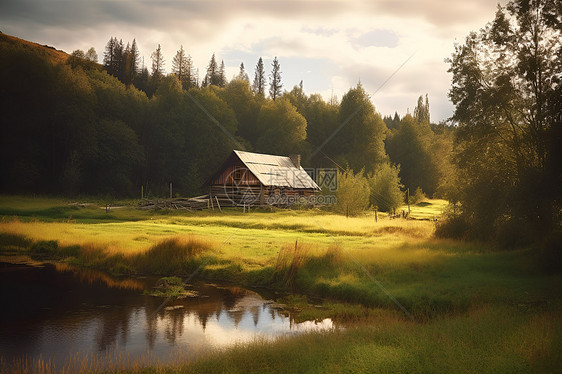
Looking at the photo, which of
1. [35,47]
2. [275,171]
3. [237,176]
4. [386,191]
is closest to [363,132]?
[386,191]

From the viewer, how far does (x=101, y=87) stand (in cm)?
6266

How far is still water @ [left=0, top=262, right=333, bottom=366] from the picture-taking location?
11.5 metres

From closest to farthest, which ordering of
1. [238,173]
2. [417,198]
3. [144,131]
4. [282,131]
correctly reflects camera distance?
[238,173]
[144,131]
[282,131]
[417,198]

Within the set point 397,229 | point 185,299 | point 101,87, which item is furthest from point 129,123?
point 185,299

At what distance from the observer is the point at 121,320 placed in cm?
1386

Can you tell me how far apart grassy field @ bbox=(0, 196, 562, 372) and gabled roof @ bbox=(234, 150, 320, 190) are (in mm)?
15317

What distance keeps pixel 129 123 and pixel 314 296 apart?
2265 inches

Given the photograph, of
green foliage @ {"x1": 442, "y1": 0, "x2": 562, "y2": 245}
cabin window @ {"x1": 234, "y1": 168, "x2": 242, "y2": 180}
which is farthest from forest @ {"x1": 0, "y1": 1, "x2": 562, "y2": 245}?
cabin window @ {"x1": 234, "y1": 168, "x2": 242, "y2": 180}

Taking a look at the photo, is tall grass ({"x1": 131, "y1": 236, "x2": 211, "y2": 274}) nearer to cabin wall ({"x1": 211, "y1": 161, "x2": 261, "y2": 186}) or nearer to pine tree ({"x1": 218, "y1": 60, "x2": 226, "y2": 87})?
cabin wall ({"x1": 211, "y1": 161, "x2": 261, "y2": 186})

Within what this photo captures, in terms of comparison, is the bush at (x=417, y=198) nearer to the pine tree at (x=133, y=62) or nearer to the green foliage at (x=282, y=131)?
the green foliage at (x=282, y=131)

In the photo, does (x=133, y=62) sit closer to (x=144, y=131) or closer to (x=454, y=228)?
(x=144, y=131)

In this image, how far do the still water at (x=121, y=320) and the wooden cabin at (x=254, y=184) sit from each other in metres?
29.8

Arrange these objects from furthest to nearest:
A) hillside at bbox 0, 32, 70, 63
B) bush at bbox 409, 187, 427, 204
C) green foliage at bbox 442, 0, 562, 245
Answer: bush at bbox 409, 187, 427, 204 → hillside at bbox 0, 32, 70, 63 → green foliage at bbox 442, 0, 562, 245

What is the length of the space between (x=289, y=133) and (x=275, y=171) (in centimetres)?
2180
